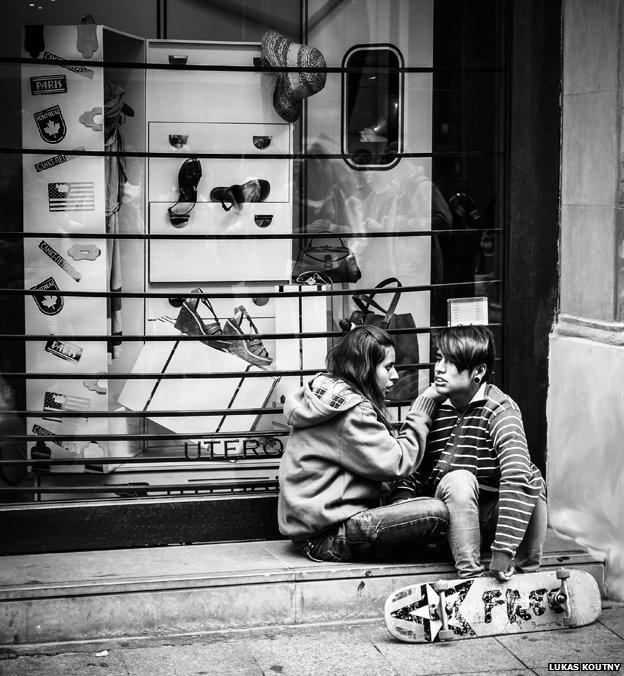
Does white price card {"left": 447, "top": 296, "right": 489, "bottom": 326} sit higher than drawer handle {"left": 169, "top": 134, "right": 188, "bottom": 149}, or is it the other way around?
drawer handle {"left": 169, "top": 134, "right": 188, "bottom": 149}

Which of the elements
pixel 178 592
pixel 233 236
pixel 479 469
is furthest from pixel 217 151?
pixel 178 592

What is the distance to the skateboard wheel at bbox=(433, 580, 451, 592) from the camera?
4660 millimetres

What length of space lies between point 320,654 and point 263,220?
2.03 m

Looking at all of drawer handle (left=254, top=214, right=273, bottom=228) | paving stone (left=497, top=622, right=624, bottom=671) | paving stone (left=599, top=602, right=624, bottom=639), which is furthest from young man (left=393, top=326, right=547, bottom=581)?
drawer handle (left=254, top=214, right=273, bottom=228)

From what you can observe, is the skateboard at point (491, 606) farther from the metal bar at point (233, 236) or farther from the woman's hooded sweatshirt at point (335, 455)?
the metal bar at point (233, 236)

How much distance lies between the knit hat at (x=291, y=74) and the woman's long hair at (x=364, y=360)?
1.17m

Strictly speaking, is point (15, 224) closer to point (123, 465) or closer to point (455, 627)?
point (123, 465)

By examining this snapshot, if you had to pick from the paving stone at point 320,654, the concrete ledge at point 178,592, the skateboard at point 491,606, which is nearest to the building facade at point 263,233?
the concrete ledge at point 178,592

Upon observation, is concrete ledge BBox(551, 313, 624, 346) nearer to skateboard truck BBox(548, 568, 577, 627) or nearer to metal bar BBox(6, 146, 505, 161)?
metal bar BBox(6, 146, 505, 161)

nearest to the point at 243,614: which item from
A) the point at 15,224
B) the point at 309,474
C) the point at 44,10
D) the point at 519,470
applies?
the point at 309,474

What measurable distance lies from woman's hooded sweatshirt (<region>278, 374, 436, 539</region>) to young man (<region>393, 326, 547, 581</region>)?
142 millimetres

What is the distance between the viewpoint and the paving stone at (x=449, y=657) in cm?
443

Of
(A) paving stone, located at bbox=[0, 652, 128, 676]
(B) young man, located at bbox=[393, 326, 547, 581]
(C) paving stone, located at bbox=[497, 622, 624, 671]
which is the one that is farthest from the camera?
(B) young man, located at bbox=[393, 326, 547, 581]

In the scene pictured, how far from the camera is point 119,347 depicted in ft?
17.8
